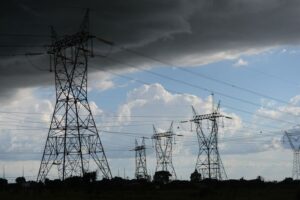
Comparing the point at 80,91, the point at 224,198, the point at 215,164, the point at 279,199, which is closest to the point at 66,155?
the point at 80,91

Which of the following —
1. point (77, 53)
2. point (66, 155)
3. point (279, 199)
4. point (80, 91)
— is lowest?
point (279, 199)

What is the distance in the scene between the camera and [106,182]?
246 feet

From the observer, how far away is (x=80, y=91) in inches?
2537

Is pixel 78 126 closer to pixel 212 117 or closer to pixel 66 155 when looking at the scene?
pixel 66 155

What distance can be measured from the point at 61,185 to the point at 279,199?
24.3 metres

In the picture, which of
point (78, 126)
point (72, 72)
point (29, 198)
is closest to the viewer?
point (29, 198)

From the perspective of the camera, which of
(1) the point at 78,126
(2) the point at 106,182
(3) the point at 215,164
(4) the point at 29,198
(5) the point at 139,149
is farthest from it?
(5) the point at 139,149

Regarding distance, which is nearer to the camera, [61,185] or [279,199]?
[279,199]

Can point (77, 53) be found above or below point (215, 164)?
above

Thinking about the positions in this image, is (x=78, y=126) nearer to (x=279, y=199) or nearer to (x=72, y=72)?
(x=72, y=72)

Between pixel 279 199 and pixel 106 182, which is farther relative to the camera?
pixel 106 182

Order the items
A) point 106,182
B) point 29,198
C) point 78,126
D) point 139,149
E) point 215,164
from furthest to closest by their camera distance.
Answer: point 139,149 < point 215,164 < point 106,182 < point 78,126 < point 29,198

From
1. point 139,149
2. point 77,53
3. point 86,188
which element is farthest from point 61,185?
point 139,149

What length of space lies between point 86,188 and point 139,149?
86.5 m
